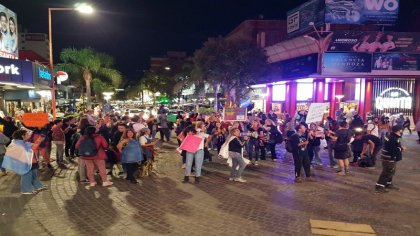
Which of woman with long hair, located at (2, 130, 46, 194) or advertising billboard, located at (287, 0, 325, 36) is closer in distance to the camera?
woman with long hair, located at (2, 130, 46, 194)

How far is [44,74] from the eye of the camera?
1780 centimetres

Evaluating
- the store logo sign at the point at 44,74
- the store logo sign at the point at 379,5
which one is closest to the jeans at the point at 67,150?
the store logo sign at the point at 44,74

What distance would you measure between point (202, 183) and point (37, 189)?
3.81 metres

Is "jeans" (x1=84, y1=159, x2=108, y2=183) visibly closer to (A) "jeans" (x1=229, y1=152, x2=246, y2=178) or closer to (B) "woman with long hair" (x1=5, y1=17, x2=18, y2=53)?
(A) "jeans" (x1=229, y1=152, x2=246, y2=178)

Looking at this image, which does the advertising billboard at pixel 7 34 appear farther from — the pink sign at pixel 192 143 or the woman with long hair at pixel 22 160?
the pink sign at pixel 192 143

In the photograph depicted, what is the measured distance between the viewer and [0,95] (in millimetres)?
19828

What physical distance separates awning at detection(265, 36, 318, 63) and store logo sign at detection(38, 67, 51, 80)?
53.1 feet

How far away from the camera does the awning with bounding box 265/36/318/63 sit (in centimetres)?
2425

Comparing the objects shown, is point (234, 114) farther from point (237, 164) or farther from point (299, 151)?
point (299, 151)

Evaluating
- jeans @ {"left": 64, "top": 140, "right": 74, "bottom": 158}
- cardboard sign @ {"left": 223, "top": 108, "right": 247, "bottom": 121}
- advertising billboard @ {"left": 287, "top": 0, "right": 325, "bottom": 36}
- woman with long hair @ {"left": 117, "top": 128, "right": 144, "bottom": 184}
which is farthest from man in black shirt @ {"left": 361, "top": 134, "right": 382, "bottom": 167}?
advertising billboard @ {"left": 287, "top": 0, "right": 325, "bottom": 36}

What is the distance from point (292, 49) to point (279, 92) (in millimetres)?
5988

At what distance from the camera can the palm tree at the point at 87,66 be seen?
27859 millimetres

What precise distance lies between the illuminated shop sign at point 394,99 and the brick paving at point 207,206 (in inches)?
593

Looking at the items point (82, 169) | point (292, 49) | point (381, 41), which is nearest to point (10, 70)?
point (82, 169)
